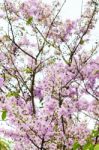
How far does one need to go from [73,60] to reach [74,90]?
71 cm

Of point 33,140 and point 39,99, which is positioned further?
point 39,99

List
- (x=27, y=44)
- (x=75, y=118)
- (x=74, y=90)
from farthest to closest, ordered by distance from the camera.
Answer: (x=27, y=44) < (x=74, y=90) < (x=75, y=118)

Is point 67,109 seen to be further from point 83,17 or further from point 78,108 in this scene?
point 83,17

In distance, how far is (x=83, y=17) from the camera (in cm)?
788

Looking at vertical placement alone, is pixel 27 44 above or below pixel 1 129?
above

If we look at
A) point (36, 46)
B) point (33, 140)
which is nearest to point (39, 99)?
point (36, 46)

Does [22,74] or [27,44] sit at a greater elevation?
[27,44]

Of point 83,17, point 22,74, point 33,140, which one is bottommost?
point 33,140

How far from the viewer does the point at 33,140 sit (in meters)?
5.80

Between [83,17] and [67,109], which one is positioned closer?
[67,109]

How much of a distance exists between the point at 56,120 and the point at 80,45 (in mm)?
2534

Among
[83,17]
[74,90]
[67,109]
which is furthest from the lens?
[83,17]

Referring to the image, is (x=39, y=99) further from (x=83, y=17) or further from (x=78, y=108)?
(x=83, y=17)

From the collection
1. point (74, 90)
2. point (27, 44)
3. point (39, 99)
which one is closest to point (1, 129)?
point (39, 99)
